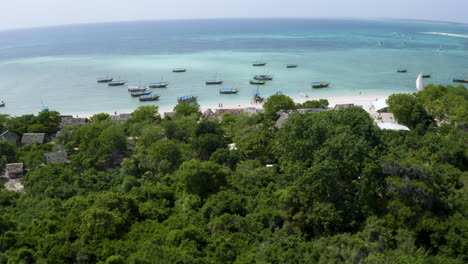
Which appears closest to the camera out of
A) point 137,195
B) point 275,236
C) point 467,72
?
point 275,236

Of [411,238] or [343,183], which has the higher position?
[343,183]

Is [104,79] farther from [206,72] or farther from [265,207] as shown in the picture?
[265,207]

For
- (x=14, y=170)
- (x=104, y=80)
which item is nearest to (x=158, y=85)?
(x=104, y=80)

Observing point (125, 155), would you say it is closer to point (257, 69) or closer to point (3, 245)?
point (3, 245)

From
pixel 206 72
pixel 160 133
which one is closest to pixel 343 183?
pixel 160 133

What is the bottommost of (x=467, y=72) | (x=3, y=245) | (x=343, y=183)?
(x=3, y=245)

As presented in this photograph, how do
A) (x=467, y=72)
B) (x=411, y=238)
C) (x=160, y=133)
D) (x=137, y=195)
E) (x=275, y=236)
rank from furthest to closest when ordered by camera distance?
(x=467, y=72) < (x=160, y=133) < (x=137, y=195) < (x=275, y=236) < (x=411, y=238)
